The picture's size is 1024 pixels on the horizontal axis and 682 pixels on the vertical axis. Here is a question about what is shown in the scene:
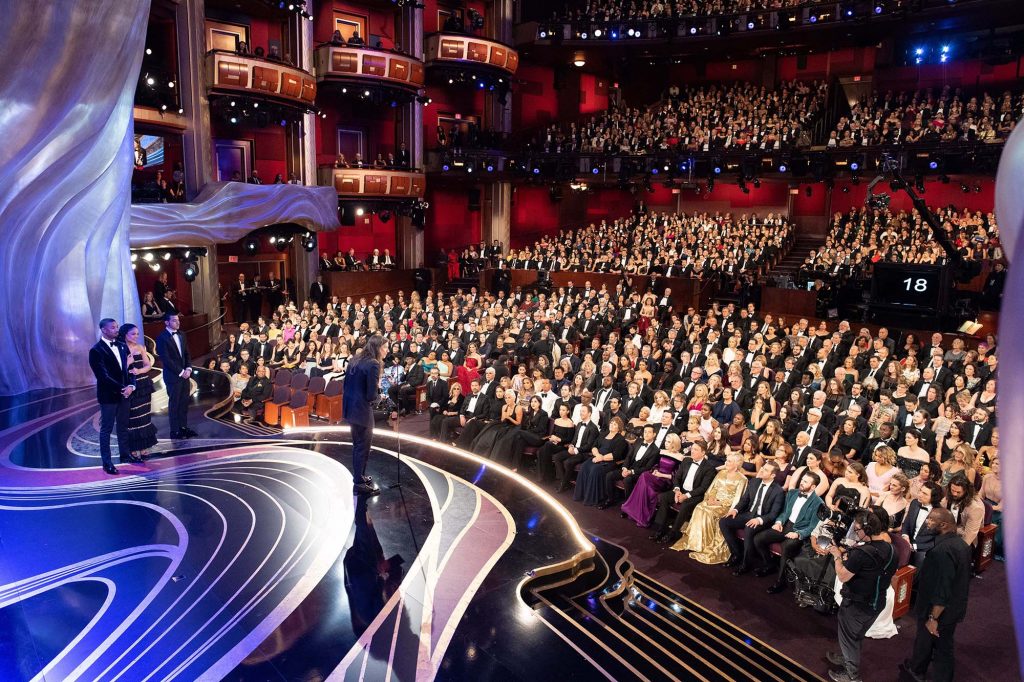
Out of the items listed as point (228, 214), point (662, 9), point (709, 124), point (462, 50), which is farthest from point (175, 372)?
point (662, 9)

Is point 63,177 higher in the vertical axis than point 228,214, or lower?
higher

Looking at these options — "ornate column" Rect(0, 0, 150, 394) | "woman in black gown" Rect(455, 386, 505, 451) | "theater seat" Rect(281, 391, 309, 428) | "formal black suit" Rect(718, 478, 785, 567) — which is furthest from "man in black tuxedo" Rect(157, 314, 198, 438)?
"formal black suit" Rect(718, 478, 785, 567)

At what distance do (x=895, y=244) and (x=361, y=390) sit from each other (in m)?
15.5

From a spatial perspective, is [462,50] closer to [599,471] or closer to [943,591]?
[599,471]

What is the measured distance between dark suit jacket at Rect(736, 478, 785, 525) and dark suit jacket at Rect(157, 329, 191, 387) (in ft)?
18.7

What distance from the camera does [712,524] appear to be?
722 centimetres

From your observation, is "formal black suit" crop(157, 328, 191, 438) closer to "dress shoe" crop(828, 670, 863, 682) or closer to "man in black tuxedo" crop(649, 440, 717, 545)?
"man in black tuxedo" crop(649, 440, 717, 545)

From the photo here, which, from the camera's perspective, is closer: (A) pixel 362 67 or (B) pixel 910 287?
(B) pixel 910 287

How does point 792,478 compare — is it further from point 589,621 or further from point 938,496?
point 589,621

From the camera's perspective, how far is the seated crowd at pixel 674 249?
1902 centimetres

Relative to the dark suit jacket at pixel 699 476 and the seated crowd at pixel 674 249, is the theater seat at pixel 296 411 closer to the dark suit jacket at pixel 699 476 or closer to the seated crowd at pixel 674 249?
the dark suit jacket at pixel 699 476

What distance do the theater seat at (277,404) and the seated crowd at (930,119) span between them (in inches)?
585

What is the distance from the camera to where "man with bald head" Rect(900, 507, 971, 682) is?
480 cm

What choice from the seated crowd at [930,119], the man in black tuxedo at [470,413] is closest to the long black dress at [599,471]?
the man in black tuxedo at [470,413]
